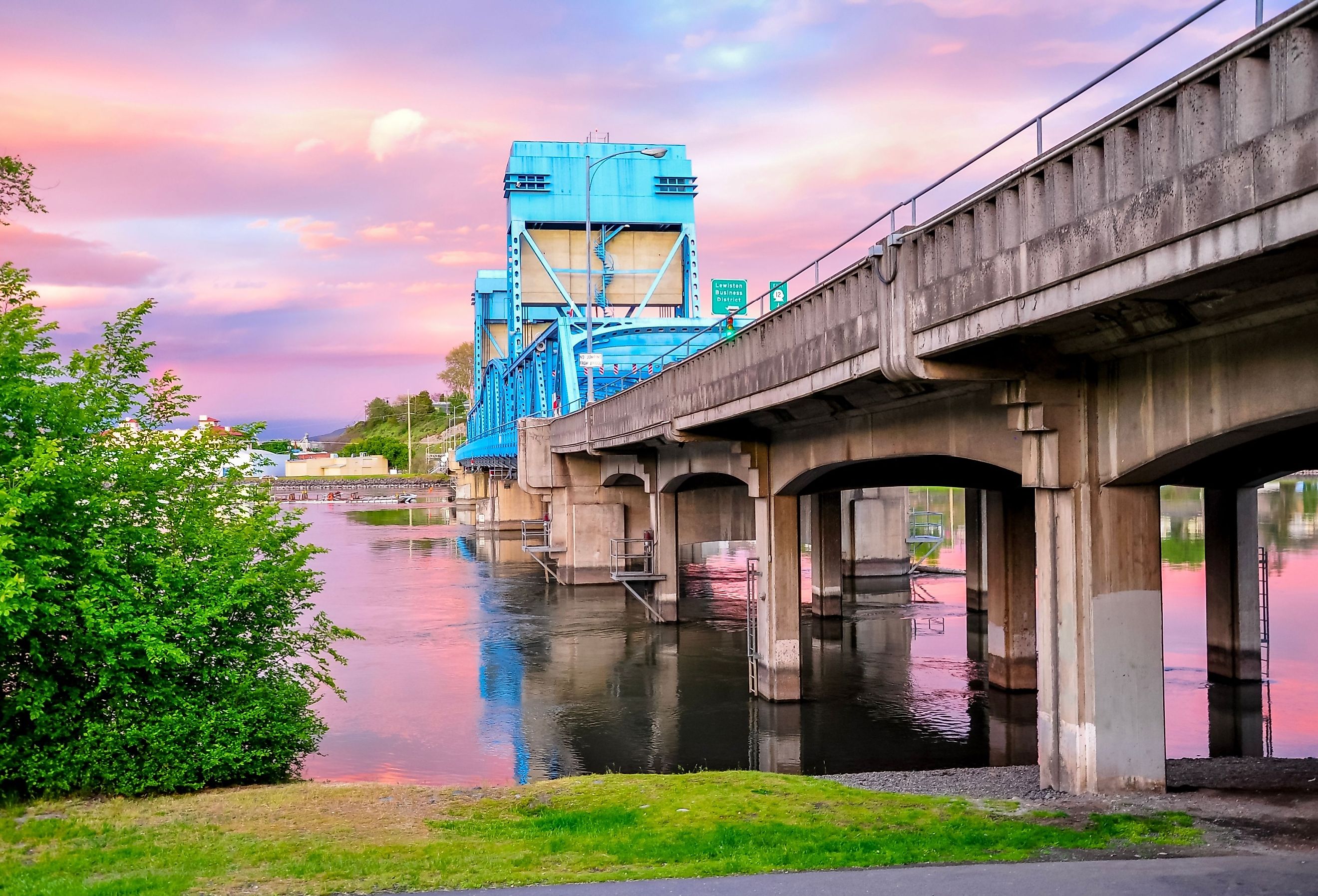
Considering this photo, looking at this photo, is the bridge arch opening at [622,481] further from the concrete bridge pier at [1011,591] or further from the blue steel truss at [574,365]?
the concrete bridge pier at [1011,591]

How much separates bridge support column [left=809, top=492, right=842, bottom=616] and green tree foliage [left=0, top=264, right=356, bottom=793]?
76.4ft

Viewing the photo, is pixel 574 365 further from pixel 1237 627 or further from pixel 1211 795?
pixel 1211 795

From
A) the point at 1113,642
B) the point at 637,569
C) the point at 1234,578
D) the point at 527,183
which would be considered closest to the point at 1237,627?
the point at 1234,578

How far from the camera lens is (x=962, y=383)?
16.0m

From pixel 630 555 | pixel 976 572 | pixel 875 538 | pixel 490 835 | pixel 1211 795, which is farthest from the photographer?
pixel 630 555

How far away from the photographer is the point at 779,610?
2488 centimetres

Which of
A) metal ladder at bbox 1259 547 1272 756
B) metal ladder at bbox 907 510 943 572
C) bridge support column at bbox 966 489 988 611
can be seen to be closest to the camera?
metal ladder at bbox 1259 547 1272 756

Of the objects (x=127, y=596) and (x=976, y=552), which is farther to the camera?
(x=976, y=552)

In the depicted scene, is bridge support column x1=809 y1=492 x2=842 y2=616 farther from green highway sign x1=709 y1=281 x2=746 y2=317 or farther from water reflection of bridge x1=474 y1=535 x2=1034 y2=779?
green highway sign x1=709 y1=281 x2=746 y2=317

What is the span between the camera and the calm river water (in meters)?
20.5

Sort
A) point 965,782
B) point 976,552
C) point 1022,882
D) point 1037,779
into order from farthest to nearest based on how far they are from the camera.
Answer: point 976,552, point 965,782, point 1037,779, point 1022,882

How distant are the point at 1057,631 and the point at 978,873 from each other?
17.5ft

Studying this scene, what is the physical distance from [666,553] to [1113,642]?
25880 millimetres

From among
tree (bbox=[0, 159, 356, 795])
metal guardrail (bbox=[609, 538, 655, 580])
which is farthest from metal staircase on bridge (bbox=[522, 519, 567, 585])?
tree (bbox=[0, 159, 356, 795])
